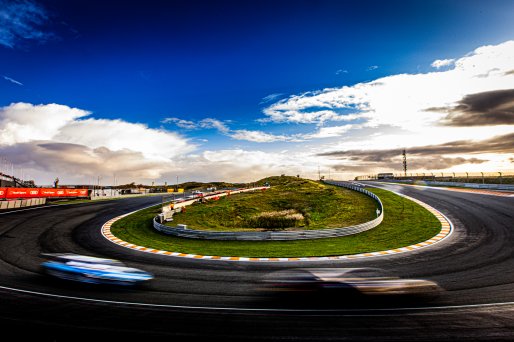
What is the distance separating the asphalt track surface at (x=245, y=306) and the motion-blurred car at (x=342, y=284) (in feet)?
1.33

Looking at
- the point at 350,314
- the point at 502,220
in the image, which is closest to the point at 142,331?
→ the point at 350,314

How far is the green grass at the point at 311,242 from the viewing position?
1941cm

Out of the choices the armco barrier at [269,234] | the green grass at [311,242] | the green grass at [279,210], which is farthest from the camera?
the green grass at [279,210]

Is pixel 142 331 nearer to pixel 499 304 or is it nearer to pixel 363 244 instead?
pixel 499 304

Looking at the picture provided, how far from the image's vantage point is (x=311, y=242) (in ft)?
72.4

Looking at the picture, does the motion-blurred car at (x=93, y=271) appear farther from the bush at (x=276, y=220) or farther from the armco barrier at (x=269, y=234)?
the bush at (x=276, y=220)

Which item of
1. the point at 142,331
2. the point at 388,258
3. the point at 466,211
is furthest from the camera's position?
the point at 466,211

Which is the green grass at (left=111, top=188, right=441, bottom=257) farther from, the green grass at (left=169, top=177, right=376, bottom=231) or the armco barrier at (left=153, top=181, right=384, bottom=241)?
the green grass at (left=169, top=177, right=376, bottom=231)

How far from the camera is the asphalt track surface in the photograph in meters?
8.44

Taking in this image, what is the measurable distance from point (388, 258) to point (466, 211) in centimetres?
1797

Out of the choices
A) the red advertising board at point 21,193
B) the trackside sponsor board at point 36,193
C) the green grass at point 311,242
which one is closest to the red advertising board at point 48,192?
the trackside sponsor board at point 36,193

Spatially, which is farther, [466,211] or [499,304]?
[466,211]

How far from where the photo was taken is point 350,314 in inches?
377

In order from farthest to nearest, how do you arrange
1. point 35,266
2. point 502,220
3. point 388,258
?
1. point 502,220
2. point 388,258
3. point 35,266
